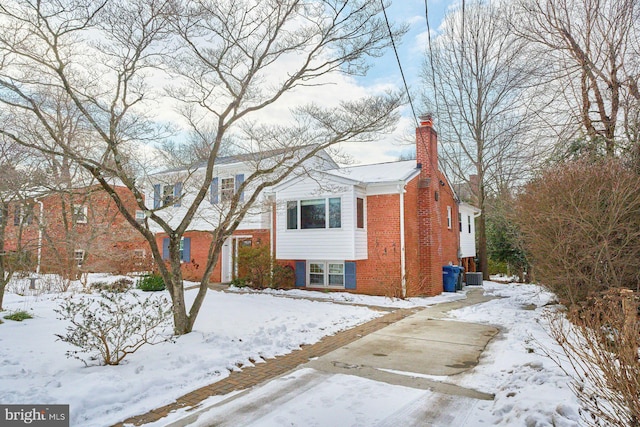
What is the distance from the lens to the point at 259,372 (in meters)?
5.27

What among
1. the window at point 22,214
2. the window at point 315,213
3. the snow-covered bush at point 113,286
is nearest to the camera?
the window at point 22,214

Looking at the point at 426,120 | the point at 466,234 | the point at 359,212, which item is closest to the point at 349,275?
the point at 359,212

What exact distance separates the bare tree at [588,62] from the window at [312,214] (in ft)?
26.3

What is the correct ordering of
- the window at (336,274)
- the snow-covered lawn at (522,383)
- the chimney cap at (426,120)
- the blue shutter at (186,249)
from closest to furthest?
1. the snow-covered lawn at (522,383)
2. the window at (336,274)
3. the chimney cap at (426,120)
4. the blue shutter at (186,249)

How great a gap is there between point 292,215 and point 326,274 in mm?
2749

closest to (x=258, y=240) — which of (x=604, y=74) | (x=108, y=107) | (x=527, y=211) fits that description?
(x=108, y=107)

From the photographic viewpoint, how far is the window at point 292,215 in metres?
14.7

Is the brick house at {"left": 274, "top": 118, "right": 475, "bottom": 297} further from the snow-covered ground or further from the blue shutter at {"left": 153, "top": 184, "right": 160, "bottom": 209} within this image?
the snow-covered ground

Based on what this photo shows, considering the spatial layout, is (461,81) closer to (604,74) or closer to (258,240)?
(604,74)

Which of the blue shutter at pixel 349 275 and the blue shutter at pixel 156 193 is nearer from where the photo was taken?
the blue shutter at pixel 156 193

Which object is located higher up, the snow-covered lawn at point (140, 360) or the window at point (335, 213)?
the window at point (335, 213)

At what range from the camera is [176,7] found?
21.1ft

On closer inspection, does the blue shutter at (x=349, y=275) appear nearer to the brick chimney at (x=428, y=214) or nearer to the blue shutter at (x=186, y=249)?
the brick chimney at (x=428, y=214)

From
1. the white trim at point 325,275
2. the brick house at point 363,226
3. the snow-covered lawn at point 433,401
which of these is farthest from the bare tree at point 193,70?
the white trim at point 325,275
